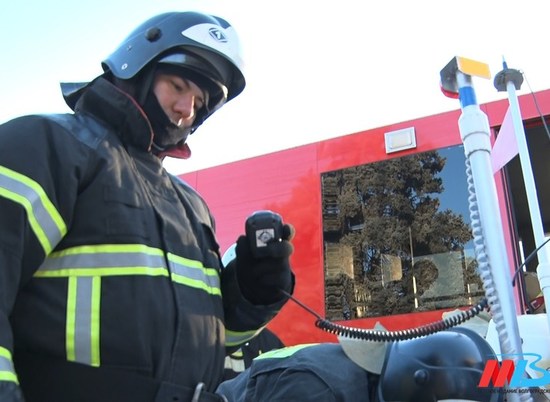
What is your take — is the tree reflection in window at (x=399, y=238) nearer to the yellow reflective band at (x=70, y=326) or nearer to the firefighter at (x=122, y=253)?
the firefighter at (x=122, y=253)

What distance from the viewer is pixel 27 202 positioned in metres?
1.21

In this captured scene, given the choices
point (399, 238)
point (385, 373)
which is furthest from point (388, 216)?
point (385, 373)

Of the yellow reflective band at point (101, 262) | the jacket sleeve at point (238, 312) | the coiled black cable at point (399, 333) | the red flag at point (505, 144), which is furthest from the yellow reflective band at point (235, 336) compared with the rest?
the red flag at point (505, 144)

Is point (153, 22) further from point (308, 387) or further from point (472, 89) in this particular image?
point (308, 387)

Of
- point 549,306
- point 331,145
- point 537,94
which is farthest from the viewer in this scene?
point 331,145

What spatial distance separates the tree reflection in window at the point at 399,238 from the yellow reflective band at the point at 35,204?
12.5 feet

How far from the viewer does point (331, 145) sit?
5.54 m

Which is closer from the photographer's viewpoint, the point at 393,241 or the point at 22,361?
the point at 22,361

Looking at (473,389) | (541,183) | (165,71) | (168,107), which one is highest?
(541,183)

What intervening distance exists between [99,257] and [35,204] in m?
0.19

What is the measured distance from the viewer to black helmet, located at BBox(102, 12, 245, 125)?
175 centimetres

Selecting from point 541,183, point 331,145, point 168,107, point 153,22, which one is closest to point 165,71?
point 168,107

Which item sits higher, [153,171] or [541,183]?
[541,183]

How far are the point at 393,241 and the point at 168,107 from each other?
11.7ft
